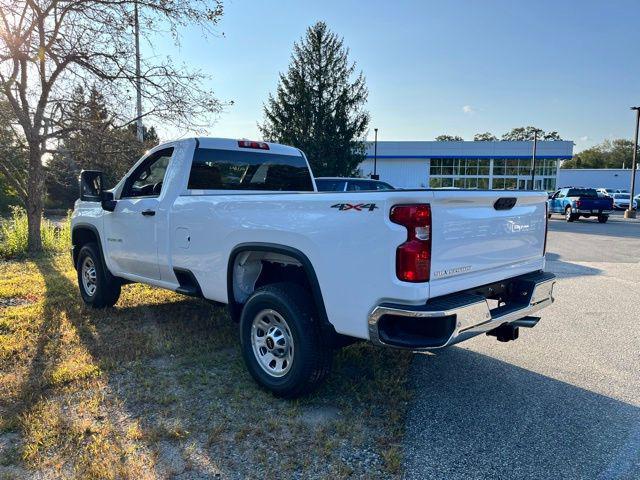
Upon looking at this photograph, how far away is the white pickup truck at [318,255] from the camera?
10.1ft

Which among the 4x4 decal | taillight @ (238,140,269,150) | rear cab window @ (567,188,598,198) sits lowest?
rear cab window @ (567,188,598,198)

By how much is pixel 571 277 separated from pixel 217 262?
Answer: 24.7 ft

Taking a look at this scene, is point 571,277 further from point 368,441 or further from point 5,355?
point 5,355

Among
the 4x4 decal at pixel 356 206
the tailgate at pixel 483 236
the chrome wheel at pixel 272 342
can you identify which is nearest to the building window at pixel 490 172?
the tailgate at pixel 483 236

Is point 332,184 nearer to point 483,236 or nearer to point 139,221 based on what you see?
point 139,221

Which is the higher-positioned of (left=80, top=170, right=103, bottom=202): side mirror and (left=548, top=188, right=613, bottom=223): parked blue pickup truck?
(left=80, top=170, right=103, bottom=202): side mirror

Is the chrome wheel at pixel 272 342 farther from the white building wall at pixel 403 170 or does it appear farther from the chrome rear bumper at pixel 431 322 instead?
the white building wall at pixel 403 170

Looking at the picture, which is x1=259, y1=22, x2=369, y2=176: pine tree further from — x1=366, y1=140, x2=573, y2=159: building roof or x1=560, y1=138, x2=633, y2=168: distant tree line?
x1=560, y1=138, x2=633, y2=168: distant tree line

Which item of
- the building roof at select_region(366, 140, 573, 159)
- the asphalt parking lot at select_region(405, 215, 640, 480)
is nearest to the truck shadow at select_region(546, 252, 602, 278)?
the asphalt parking lot at select_region(405, 215, 640, 480)

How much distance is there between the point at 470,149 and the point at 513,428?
51.6 m

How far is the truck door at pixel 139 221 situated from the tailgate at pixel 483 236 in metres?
3.05

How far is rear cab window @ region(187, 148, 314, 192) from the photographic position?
16.8ft

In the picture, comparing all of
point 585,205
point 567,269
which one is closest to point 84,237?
point 567,269

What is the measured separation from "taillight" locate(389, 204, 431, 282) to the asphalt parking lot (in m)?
1.15
